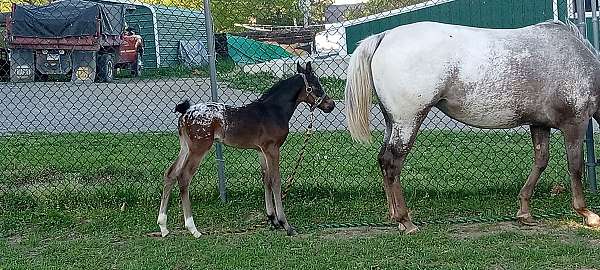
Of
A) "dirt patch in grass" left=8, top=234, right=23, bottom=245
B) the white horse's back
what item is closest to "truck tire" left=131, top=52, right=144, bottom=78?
"dirt patch in grass" left=8, top=234, right=23, bottom=245

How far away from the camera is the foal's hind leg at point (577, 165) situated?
19.0 ft

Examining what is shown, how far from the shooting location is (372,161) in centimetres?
847

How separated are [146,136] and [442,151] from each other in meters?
3.91

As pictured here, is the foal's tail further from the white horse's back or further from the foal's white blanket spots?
the white horse's back

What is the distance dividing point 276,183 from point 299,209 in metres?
0.82

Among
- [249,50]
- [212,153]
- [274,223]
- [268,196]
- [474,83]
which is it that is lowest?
[274,223]

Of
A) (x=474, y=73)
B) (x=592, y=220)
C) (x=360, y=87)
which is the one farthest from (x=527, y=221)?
(x=360, y=87)

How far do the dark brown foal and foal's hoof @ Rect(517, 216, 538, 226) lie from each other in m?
1.77

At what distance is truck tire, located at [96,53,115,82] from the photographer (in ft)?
37.2

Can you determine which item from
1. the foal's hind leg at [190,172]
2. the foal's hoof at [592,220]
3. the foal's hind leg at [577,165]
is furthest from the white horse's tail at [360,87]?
the foal's hoof at [592,220]

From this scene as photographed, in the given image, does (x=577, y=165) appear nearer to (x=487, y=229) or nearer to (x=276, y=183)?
(x=487, y=229)

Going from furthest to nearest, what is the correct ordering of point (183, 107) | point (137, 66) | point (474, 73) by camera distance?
point (137, 66), point (183, 107), point (474, 73)

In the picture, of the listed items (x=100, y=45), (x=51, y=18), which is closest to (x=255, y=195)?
(x=100, y=45)

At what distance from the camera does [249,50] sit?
14.7 meters
